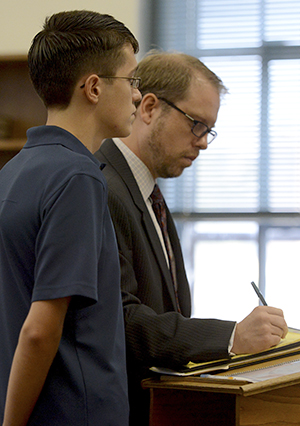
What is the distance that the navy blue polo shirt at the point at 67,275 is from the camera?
33.7 inches

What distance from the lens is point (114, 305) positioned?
953mm

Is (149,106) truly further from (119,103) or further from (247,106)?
(247,106)

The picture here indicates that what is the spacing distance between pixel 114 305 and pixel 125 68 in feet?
1.68

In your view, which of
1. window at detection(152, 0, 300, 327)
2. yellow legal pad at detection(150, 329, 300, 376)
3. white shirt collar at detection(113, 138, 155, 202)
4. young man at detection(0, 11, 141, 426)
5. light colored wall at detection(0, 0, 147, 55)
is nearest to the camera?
young man at detection(0, 11, 141, 426)

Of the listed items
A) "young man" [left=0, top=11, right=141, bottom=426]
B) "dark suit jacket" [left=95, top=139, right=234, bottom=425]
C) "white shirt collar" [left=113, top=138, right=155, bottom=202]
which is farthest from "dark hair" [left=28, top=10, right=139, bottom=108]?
"white shirt collar" [left=113, top=138, right=155, bottom=202]

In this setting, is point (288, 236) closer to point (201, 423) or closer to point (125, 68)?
point (201, 423)

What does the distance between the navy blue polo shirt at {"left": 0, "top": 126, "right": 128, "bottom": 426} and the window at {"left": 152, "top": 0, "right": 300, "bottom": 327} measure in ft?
6.72

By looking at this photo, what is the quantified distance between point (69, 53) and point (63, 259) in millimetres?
445

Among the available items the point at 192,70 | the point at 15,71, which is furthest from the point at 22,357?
the point at 15,71

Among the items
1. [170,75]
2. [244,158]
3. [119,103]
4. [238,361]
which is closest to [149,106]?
[170,75]

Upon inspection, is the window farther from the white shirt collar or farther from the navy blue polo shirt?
the navy blue polo shirt

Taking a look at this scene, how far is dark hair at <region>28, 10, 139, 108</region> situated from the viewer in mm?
1028

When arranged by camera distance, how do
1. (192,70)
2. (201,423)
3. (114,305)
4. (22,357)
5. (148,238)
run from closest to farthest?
(22,357), (114,305), (201,423), (148,238), (192,70)

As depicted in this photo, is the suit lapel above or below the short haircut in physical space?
below
